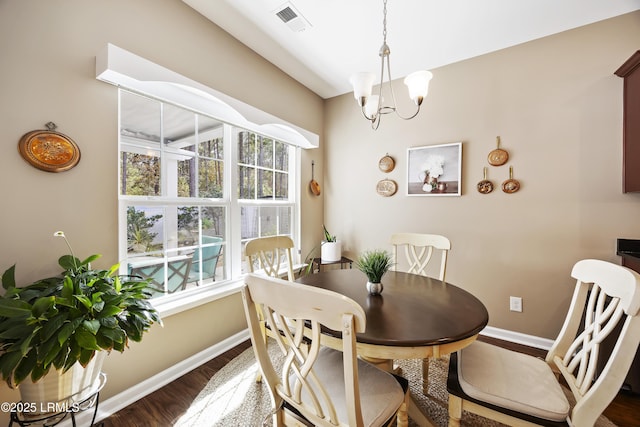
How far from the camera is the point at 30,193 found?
130 centimetres

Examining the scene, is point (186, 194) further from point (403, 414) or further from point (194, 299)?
point (403, 414)

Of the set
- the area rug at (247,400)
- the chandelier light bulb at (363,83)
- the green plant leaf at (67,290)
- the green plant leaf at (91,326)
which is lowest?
the area rug at (247,400)

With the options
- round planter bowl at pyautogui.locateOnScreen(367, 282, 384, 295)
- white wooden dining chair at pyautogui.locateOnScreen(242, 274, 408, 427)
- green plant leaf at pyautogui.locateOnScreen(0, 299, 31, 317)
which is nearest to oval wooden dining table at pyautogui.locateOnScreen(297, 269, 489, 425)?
round planter bowl at pyautogui.locateOnScreen(367, 282, 384, 295)

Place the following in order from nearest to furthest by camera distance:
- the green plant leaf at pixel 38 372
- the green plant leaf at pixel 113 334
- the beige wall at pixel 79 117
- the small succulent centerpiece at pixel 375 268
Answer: the green plant leaf at pixel 38 372 → the green plant leaf at pixel 113 334 → the beige wall at pixel 79 117 → the small succulent centerpiece at pixel 375 268

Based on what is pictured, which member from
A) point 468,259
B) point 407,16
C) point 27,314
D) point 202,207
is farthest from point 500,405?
point 407,16

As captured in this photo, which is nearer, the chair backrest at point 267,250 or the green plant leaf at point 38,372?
the green plant leaf at point 38,372

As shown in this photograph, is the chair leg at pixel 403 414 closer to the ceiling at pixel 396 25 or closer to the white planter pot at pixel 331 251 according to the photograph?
the white planter pot at pixel 331 251

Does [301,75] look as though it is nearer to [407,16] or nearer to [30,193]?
[407,16]

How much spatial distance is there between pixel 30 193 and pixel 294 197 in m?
2.23

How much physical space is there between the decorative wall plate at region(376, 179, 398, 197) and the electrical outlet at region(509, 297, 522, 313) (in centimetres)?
155

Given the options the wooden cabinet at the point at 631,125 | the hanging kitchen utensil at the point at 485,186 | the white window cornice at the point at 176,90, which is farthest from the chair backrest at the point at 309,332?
the wooden cabinet at the point at 631,125

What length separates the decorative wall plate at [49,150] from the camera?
128 cm

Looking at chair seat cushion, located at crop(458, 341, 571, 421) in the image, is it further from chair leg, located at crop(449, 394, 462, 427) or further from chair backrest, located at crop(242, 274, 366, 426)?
chair backrest, located at crop(242, 274, 366, 426)

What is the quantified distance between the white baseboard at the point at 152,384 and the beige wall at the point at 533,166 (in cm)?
218
